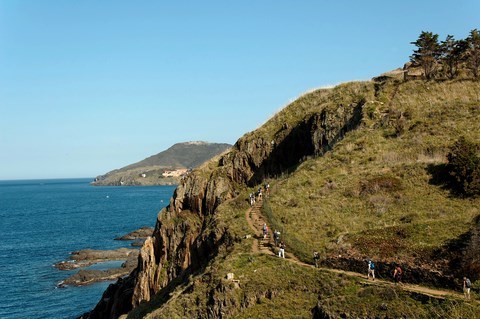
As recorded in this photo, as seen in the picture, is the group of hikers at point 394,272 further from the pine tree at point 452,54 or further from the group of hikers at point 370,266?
the pine tree at point 452,54

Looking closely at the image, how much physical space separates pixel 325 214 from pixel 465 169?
12.5 m

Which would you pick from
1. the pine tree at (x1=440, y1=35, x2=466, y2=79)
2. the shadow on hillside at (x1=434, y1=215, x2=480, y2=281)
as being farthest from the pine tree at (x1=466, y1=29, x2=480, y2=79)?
the shadow on hillside at (x1=434, y1=215, x2=480, y2=281)

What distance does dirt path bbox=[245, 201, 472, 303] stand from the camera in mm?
26219

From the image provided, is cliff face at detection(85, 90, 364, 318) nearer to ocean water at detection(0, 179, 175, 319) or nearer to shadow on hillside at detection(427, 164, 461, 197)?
ocean water at detection(0, 179, 175, 319)

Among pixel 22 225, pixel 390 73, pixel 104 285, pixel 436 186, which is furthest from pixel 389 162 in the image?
pixel 22 225

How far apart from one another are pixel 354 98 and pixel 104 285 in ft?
177

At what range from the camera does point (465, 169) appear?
3862cm

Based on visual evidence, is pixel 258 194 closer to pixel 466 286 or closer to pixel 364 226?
pixel 364 226

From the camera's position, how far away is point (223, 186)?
57719 millimetres

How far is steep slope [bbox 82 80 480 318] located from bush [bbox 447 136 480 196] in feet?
4.26

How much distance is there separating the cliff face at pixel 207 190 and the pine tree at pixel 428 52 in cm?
1165

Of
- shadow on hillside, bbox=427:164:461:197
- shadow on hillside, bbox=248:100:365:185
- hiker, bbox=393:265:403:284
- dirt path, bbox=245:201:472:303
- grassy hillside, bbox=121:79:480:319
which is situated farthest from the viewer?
shadow on hillside, bbox=248:100:365:185

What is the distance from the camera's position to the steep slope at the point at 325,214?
29.1 m

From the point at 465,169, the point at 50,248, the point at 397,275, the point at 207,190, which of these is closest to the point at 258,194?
the point at 207,190
